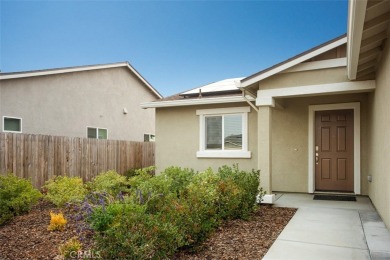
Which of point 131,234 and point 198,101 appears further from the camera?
point 198,101

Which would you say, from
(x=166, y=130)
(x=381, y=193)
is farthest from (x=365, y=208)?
(x=166, y=130)

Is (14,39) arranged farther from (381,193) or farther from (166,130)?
(381,193)

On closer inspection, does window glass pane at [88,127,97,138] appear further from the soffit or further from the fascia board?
the soffit

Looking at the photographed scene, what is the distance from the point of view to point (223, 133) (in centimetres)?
1053

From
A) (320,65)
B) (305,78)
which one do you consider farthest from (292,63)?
(320,65)

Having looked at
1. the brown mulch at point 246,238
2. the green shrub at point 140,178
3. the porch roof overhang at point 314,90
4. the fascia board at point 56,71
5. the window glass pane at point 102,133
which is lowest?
the brown mulch at point 246,238

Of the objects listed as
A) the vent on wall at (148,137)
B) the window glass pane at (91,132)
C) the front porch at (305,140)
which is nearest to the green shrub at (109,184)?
the front porch at (305,140)

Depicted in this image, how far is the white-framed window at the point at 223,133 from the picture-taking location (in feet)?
33.2

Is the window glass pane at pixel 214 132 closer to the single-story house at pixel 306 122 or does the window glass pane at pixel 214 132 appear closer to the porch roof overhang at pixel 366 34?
the single-story house at pixel 306 122

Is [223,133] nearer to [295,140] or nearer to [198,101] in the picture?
[198,101]

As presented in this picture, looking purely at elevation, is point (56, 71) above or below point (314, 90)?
above

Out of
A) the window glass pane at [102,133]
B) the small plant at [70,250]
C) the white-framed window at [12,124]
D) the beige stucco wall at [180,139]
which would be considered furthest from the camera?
the window glass pane at [102,133]

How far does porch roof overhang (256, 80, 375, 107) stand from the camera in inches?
277

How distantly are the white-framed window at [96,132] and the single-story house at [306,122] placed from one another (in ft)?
15.7
